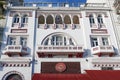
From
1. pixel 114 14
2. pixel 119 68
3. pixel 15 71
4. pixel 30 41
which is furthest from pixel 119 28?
pixel 15 71

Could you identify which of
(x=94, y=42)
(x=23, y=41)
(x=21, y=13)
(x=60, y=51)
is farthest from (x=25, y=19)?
(x=94, y=42)

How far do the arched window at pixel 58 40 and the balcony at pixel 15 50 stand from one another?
2.69m

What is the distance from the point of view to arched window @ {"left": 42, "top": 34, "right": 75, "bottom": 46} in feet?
81.1

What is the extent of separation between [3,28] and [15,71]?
5.67 meters

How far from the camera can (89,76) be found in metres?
20.8

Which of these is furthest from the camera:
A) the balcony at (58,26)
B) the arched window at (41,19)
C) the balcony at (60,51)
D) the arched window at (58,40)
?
the arched window at (41,19)

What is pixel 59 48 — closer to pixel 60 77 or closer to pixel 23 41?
pixel 60 77

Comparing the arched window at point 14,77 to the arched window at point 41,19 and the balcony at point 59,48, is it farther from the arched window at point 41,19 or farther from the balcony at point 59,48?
the arched window at point 41,19

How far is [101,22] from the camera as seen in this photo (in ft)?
87.0

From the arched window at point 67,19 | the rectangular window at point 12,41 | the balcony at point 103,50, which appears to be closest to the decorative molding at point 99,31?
the balcony at point 103,50

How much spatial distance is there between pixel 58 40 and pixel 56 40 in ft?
0.78

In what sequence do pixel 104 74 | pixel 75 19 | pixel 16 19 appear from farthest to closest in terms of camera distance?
pixel 75 19
pixel 16 19
pixel 104 74

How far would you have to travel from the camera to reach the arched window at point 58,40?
2472 centimetres

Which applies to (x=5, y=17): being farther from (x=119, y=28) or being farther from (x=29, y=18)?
(x=119, y=28)
